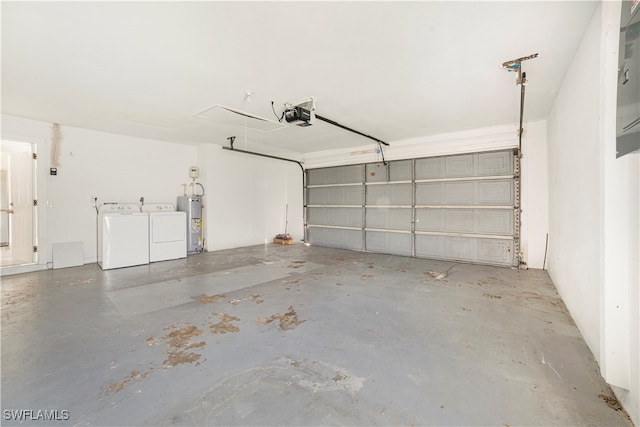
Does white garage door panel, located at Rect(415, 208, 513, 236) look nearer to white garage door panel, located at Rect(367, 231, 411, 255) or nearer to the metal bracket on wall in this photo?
the metal bracket on wall

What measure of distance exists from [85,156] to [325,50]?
5421 mm

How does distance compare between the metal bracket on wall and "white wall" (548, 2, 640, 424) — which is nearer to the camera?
"white wall" (548, 2, 640, 424)

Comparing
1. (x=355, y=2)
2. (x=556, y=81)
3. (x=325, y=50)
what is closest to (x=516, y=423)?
(x=355, y=2)

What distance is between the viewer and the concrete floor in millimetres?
1495

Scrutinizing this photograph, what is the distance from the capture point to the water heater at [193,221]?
20.2ft

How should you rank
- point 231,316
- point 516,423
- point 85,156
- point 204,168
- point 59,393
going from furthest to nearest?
point 204,168
point 85,156
point 231,316
point 59,393
point 516,423

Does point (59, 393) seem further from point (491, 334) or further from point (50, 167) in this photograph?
point (50, 167)

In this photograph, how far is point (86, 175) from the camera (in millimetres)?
5191

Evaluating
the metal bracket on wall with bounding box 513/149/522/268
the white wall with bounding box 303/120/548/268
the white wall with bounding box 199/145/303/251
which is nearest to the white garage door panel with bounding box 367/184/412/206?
the white wall with bounding box 303/120/548/268

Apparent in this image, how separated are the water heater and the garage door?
3.16 meters

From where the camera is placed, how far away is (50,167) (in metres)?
4.82

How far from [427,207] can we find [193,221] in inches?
212

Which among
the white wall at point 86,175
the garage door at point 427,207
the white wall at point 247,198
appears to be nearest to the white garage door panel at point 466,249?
the garage door at point 427,207

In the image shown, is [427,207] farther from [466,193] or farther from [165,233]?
[165,233]
